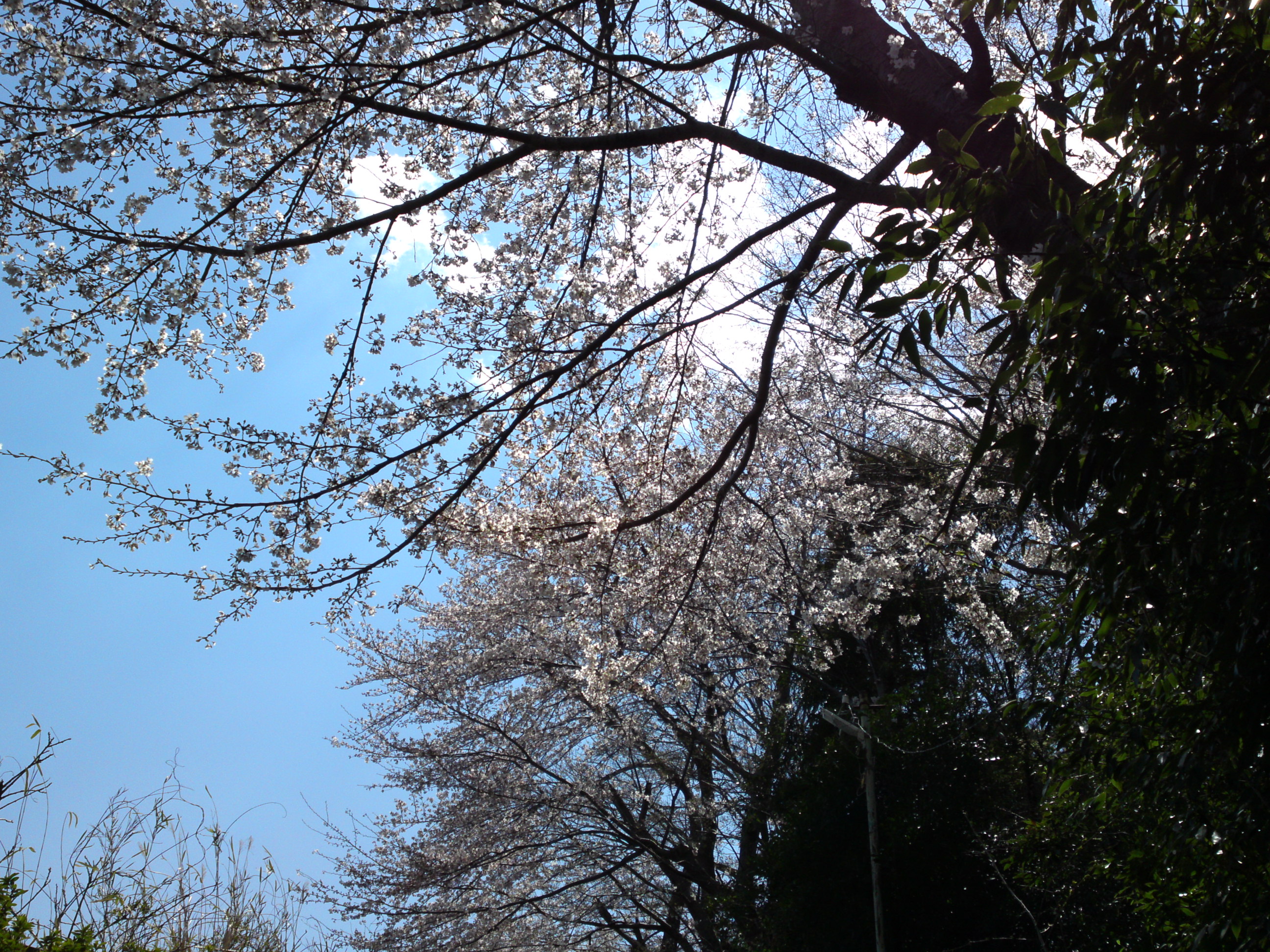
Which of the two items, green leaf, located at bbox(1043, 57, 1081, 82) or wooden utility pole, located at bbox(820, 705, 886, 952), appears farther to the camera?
wooden utility pole, located at bbox(820, 705, 886, 952)

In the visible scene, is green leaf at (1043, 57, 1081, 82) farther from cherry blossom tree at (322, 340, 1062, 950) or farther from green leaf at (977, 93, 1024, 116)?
cherry blossom tree at (322, 340, 1062, 950)

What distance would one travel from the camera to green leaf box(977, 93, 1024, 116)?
1904mm

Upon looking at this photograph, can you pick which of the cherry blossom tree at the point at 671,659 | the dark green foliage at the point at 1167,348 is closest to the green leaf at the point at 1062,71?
the dark green foliage at the point at 1167,348

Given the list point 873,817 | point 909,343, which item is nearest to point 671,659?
point 873,817

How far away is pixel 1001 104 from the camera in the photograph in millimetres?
1929

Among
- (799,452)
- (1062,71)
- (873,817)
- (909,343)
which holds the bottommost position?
(873,817)

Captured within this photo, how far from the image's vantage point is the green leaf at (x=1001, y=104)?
6.25 feet

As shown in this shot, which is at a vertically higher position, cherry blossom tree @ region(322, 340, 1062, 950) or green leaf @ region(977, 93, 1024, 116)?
cherry blossom tree @ region(322, 340, 1062, 950)

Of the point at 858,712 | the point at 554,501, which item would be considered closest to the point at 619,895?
the point at 858,712

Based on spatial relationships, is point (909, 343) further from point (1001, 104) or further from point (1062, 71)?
point (1062, 71)

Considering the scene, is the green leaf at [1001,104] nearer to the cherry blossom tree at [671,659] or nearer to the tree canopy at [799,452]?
the tree canopy at [799,452]

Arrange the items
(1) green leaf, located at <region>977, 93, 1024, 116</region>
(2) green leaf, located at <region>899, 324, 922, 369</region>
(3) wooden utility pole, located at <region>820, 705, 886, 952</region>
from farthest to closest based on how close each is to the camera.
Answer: (3) wooden utility pole, located at <region>820, 705, 886, 952</region>
(2) green leaf, located at <region>899, 324, 922, 369</region>
(1) green leaf, located at <region>977, 93, 1024, 116</region>

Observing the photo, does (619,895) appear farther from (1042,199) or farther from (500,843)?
(1042,199)

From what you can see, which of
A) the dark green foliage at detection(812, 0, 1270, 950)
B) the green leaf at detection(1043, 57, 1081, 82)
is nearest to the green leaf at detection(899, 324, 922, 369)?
the dark green foliage at detection(812, 0, 1270, 950)
